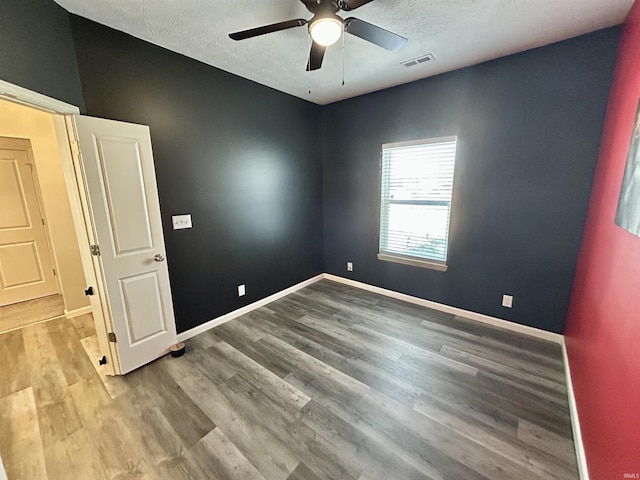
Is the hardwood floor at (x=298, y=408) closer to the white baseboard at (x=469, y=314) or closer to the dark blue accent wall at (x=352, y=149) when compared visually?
the white baseboard at (x=469, y=314)

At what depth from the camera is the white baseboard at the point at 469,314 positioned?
250cm

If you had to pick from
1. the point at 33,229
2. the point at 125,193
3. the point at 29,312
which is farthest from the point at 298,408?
the point at 33,229

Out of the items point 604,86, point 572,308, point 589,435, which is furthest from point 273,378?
point 604,86

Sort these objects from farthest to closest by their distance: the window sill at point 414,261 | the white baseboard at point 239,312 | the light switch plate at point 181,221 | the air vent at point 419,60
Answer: the window sill at point 414,261 → the white baseboard at point 239,312 → the light switch plate at point 181,221 → the air vent at point 419,60

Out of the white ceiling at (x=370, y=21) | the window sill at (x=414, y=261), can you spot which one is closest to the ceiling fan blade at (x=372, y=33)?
the white ceiling at (x=370, y=21)

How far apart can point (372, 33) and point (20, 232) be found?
16.5 ft

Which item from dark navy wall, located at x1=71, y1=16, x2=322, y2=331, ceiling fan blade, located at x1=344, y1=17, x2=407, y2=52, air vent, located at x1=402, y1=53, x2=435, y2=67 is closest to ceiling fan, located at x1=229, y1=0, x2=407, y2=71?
ceiling fan blade, located at x1=344, y1=17, x2=407, y2=52

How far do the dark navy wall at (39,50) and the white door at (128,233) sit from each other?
8.8 inches

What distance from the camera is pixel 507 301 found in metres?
2.67

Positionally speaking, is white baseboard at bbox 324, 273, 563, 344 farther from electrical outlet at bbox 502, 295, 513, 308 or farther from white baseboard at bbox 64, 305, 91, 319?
white baseboard at bbox 64, 305, 91, 319

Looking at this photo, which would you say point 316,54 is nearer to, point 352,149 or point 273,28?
point 273,28

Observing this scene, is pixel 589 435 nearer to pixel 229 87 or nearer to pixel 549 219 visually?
pixel 549 219

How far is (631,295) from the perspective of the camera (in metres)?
1.10

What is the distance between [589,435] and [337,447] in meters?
1.34
